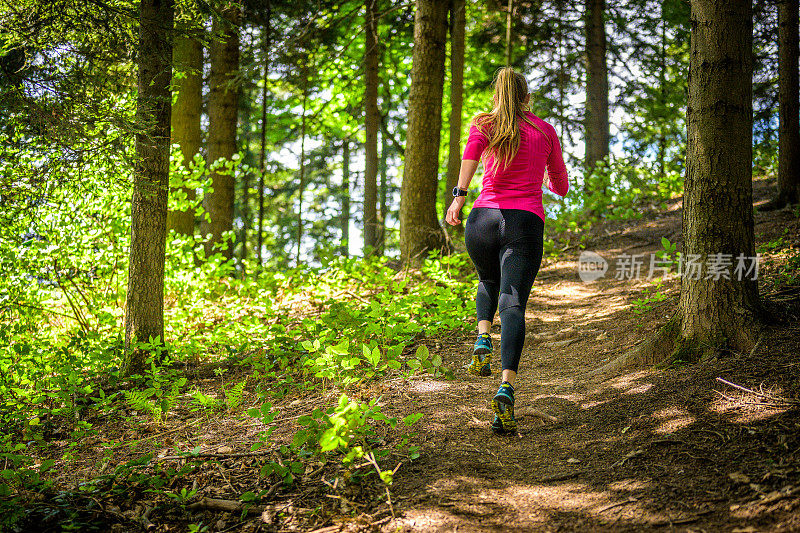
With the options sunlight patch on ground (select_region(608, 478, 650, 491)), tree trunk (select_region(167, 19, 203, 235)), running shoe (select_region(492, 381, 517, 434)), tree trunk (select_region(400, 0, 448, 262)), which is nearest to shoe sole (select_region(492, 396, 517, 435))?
running shoe (select_region(492, 381, 517, 434))

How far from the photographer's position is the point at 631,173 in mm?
14117

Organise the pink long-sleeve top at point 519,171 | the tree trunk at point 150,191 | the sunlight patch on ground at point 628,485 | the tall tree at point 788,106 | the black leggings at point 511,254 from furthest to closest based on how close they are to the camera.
Answer: the tall tree at point 788,106 → the tree trunk at point 150,191 → the pink long-sleeve top at point 519,171 → the black leggings at point 511,254 → the sunlight patch on ground at point 628,485

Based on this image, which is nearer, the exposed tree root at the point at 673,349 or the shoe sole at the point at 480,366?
the shoe sole at the point at 480,366

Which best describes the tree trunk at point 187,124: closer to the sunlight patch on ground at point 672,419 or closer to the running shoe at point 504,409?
the running shoe at point 504,409

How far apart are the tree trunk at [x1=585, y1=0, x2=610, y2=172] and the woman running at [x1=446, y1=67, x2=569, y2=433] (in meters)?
11.2

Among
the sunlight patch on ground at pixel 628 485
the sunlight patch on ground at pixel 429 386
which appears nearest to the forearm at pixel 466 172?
the sunlight patch on ground at pixel 429 386

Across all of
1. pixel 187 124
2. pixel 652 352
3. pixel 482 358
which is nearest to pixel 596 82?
pixel 187 124

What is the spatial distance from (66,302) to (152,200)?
2916 millimetres

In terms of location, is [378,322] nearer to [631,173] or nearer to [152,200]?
[152,200]

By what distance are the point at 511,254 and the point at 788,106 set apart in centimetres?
782

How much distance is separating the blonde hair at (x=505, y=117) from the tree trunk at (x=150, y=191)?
3.90 m

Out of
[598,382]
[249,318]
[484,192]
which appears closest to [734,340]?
[598,382]

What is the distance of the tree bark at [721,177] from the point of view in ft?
13.8

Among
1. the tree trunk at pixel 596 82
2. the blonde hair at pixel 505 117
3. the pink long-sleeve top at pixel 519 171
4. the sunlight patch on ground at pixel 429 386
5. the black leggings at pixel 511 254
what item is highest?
the tree trunk at pixel 596 82
